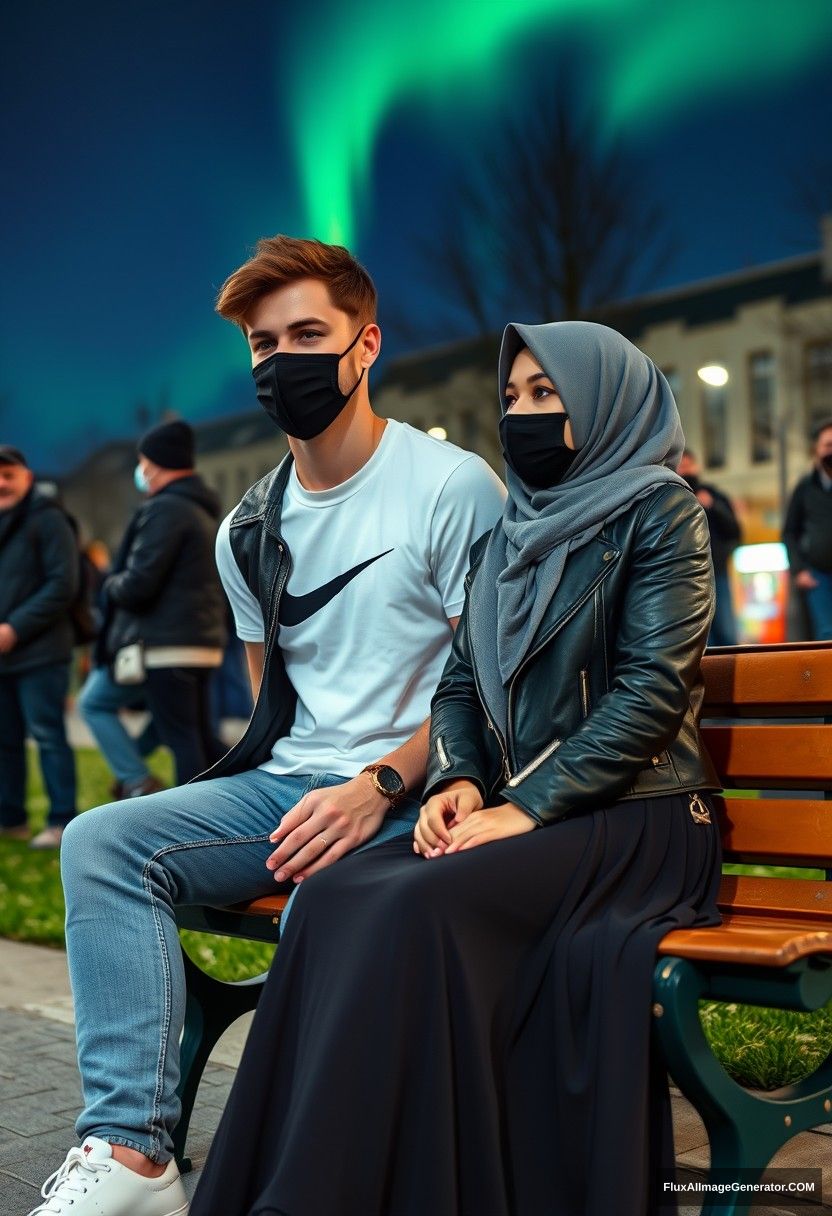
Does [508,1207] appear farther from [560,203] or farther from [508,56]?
[508,56]

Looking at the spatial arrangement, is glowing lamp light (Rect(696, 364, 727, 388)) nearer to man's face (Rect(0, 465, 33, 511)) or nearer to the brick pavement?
man's face (Rect(0, 465, 33, 511))

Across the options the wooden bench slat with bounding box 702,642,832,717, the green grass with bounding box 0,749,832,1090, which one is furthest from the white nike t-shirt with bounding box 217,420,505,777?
the green grass with bounding box 0,749,832,1090

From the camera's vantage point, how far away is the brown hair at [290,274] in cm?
344

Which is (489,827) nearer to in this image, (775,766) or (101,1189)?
(775,766)

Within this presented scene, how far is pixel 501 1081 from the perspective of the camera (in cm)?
264

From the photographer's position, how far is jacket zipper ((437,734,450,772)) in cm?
310

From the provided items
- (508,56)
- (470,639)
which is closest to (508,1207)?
(470,639)

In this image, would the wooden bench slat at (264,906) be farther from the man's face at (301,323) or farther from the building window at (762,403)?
the building window at (762,403)

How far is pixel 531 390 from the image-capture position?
10.6ft

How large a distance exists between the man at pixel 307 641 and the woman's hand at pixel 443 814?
250 mm

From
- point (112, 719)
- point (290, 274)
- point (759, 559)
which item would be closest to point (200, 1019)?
point (290, 274)

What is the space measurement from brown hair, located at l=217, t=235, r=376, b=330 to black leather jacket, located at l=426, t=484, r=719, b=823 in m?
0.93

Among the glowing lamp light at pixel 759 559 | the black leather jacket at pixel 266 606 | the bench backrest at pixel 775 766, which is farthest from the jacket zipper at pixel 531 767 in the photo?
the glowing lamp light at pixel 759 559

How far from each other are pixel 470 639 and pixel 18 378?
125ft
